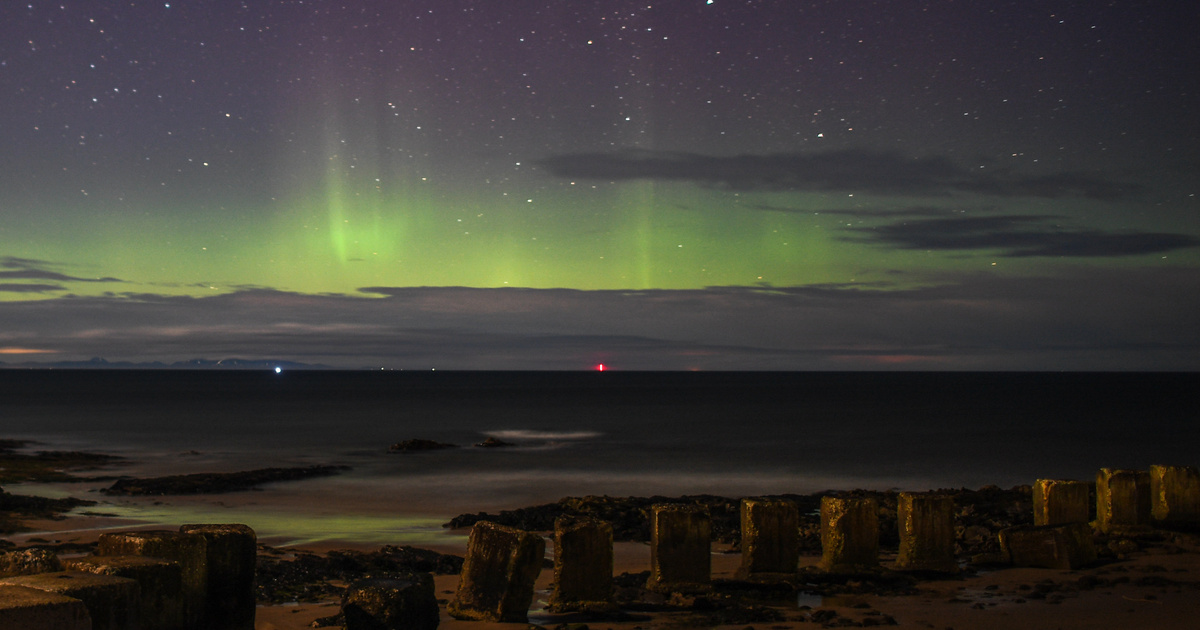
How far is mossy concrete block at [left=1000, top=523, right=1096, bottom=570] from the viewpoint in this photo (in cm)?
1014

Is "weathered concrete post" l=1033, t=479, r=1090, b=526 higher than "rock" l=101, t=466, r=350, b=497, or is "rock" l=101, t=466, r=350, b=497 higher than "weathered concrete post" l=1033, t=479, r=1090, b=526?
"weathered concrete post" l=1033, t=479, r=1090, b=526

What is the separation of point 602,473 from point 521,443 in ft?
47.0

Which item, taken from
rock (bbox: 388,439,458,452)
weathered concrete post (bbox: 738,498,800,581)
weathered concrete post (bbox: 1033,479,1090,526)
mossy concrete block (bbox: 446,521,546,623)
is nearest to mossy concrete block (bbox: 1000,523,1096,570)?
weathered concrete post (bbox: 1033,479,1090,526)

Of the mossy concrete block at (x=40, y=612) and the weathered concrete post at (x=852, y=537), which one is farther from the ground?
the mossy concrete block at (x=40, y=612)

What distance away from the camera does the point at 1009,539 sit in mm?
10586

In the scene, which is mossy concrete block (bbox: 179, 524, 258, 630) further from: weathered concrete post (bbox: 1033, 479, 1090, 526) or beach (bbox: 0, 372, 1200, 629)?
weathered concrete post (bbox: 1033, 479, 1090, 526)

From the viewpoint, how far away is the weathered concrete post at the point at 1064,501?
11.5m

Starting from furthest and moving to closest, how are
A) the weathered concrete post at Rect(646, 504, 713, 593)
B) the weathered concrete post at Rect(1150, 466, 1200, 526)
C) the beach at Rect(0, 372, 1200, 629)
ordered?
the weathered concrete post at Rect(1150, 466, 1200, 526), the weathered concrete post at Rect(646, 504, 713, 593), the beach at Rect(0, 372, 1200, 629)

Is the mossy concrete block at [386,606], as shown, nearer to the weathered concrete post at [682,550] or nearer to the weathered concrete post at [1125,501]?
the weathered concrete post at [682,550]

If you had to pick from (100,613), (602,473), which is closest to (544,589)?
(100,613)

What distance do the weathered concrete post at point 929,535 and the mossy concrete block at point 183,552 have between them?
6.70 m

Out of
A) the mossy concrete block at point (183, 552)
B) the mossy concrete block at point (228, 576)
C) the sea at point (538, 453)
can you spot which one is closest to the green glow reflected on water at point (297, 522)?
the sea at point (538, 453)

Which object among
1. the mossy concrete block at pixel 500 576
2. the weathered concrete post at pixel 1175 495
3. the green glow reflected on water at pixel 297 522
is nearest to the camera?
the mossy concrete block at pixel 500 576

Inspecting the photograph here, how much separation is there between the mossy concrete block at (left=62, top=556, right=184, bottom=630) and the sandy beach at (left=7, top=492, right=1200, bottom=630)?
2.39 m
